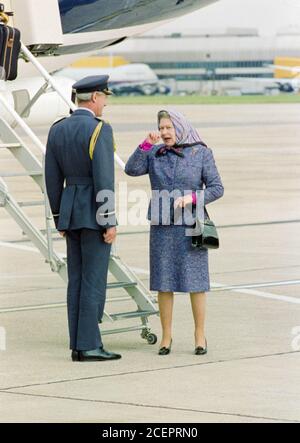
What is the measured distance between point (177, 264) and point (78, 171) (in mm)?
1019

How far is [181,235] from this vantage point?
9.95 m

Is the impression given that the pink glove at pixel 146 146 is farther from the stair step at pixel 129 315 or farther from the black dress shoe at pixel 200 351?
the black dress shoe at pixel 200 351

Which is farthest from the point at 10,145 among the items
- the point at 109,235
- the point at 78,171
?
the point at 109,235

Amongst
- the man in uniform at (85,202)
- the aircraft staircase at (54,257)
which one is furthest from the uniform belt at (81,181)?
the aircraft staircase at (54,257)

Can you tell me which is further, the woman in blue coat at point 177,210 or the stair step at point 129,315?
the stair step at point 129,315

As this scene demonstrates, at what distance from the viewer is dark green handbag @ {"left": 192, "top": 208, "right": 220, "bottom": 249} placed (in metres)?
9.80

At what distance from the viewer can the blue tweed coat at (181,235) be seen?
9906 mm

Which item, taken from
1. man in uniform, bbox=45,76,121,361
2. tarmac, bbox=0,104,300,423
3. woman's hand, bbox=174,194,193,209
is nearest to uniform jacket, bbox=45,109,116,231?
man in uniform, bbox=45,76,121,361

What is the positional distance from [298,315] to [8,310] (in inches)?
101

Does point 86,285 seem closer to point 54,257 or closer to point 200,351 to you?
point 54,257

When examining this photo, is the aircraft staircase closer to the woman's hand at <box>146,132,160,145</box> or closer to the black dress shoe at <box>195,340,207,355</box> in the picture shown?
the black dress shoe at <box>195,340,207,355</box>

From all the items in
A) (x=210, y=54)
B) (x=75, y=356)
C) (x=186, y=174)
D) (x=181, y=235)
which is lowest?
(x=210, y=54)

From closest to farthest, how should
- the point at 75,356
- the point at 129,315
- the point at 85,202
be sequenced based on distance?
1. the point at 85,202
2. the point at 75,356
3. the point at 129,315

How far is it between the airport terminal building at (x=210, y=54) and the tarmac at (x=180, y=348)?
118370 millimetres
